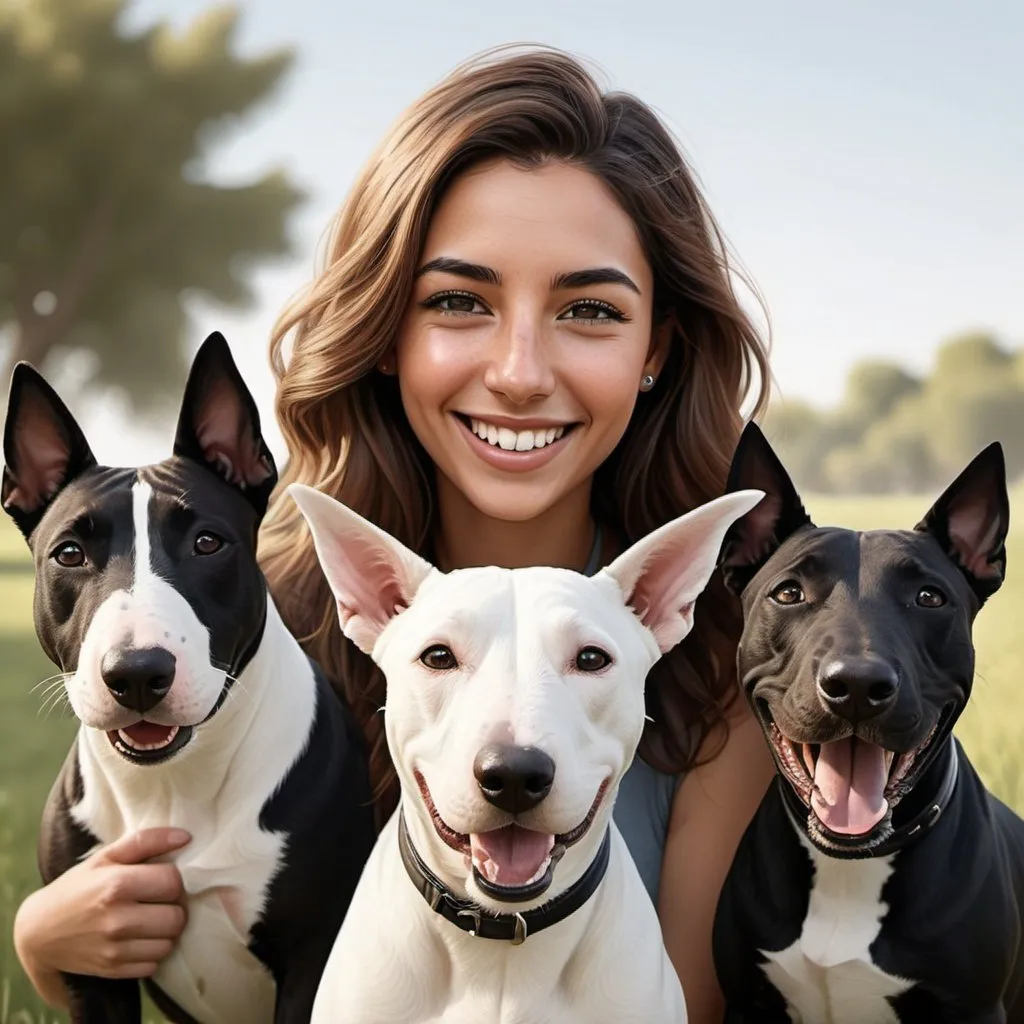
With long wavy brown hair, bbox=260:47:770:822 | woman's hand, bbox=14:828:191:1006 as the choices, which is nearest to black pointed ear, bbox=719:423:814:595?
long wavy brown hair, bbox=260:47:770:822

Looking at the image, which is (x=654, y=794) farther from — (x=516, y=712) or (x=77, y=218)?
(x=77, y=218)

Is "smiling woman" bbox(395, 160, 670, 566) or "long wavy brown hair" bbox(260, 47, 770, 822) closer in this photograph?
"smiling woman" bbox(395, 160, 670, 566)

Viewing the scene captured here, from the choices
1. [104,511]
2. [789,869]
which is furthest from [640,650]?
[104,511]

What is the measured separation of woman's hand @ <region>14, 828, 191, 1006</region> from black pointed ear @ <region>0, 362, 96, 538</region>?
0.72 metres

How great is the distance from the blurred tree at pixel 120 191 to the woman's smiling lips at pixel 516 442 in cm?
1403

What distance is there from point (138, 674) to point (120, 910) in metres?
0.65

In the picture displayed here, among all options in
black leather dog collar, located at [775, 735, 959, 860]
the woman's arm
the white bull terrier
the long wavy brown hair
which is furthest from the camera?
the long wavy brown hair

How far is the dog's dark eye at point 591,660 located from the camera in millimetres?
2369

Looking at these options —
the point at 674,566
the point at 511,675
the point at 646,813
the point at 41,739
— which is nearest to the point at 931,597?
the point at 674,566

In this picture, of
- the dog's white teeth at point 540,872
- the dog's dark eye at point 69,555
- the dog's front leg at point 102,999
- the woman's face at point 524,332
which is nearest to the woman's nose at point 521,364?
the woman's face at point 524,332

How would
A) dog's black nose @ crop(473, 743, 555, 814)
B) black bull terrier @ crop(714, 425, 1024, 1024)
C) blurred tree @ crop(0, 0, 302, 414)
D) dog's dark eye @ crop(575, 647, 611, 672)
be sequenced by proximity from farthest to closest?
blurred tree @ crop(0, 0, 302, 414) → black bull terrier @ crop(714, 425, 1024, 1024) → dog's dark eye @ crop(575, 647, 611, 672) → dog's black nose @ crop(473, 743, 555, 814)

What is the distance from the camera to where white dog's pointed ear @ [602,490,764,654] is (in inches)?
100

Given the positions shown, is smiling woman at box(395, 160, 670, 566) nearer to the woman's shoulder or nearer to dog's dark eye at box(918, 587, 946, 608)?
the woman's shoulder

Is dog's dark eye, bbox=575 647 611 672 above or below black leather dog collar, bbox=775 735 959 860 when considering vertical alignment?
above
